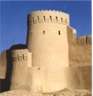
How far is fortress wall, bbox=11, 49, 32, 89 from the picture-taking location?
111ft

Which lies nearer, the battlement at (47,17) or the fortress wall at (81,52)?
the battlement at (47,17)

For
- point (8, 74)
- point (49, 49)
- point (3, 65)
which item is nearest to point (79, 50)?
point (49, 49)

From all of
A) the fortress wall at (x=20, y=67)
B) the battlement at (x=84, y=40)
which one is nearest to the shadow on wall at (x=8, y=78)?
the fortress wall at (x=20, y=67)

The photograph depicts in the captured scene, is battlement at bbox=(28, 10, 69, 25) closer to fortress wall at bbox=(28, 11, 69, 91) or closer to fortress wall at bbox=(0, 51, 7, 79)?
fortress wall at bbox=(28, 11, 69, 91)

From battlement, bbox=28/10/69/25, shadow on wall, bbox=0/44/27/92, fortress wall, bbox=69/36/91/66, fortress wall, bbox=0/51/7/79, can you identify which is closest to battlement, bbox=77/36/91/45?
fortress wall, bbox=69/36/91/66

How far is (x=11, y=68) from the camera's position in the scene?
34781 mm

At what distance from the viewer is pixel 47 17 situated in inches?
1382

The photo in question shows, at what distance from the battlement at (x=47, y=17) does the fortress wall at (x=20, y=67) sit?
92.3 inches

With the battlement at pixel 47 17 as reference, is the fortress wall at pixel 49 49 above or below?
below

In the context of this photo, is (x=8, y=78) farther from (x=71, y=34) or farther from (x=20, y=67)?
(x=71, y=34)

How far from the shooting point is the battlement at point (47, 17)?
3512cm

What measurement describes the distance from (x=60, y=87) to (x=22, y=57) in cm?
328

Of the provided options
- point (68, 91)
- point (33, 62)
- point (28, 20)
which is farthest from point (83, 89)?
point (28, 20)

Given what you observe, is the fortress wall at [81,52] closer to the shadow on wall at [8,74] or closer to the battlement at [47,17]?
the battlement at [47,17]
